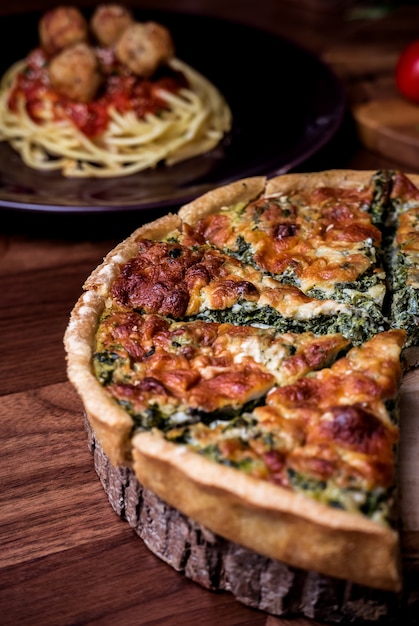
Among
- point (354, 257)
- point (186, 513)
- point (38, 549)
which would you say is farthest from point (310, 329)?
point (38, 549)

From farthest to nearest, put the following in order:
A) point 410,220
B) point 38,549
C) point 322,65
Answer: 1. point 322,65
2. point 410,220
3. point 38,549

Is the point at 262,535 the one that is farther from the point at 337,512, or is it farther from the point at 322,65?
the point at 322,65

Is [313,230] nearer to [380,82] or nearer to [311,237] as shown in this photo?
[311,237]

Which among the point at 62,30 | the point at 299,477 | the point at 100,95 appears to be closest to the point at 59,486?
the point at 299,477

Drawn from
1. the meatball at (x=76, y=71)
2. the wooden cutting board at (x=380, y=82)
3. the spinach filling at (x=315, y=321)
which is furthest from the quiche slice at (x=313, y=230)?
the meatball at (x=76, y=71)

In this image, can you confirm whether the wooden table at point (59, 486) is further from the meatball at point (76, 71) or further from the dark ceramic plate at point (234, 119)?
the meatball at point (76, 71)

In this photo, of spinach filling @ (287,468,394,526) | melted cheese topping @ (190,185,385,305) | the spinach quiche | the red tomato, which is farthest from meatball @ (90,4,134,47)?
spinach filling @ (287,468,394,526)

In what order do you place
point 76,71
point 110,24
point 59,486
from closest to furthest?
point 59,486 < point 76,71 < point 110,24
